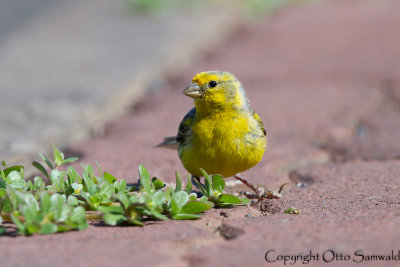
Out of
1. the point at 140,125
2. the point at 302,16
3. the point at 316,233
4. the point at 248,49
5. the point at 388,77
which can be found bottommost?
the point at 316,233

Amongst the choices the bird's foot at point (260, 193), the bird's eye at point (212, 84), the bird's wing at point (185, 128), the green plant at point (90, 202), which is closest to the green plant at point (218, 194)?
the green plant at point (90, 202)

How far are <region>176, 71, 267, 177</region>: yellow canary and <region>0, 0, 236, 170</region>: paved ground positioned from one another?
4.19ft

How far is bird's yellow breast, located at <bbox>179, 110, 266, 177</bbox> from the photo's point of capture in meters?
3.64

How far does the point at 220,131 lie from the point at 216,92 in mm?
370

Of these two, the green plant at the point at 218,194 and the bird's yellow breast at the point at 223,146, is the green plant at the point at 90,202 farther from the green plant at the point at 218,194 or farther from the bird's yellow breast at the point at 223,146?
the bird's yellow breast at the point at 223,146

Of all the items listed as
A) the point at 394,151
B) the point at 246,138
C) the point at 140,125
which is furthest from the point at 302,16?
the point at 246,138

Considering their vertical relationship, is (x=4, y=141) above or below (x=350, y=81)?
below

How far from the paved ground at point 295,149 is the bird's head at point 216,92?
539 millimetres

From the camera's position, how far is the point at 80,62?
23.9 ft

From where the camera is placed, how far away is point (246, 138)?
147 inches

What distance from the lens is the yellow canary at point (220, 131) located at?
12.0 feet

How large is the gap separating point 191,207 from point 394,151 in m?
2.05

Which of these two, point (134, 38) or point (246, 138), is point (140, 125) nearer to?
point (246, 138)

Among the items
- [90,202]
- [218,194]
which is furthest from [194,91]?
[90,202]
